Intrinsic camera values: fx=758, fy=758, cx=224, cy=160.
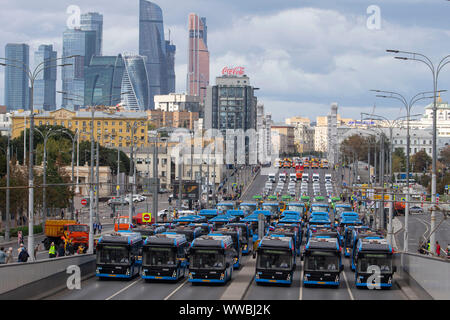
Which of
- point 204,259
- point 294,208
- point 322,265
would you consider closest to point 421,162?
point 294,208

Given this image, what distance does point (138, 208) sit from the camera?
92.8m

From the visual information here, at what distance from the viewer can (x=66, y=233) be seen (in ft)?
161

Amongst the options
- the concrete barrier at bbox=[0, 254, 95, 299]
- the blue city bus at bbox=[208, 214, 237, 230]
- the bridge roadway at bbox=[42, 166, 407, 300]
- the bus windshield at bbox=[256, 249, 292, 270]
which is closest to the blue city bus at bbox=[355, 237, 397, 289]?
the bridge roadway at bbox=[42, 166, 407, 300]

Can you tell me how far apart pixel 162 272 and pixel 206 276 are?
1981mm

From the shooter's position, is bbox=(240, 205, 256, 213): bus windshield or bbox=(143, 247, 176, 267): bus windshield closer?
bbox=(143, 247, 176, 267): bus windshield

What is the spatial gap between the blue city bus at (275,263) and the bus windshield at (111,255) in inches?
232

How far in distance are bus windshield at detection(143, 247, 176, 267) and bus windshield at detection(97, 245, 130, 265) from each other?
1.04m

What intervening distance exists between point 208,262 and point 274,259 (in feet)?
Answer: 9.41

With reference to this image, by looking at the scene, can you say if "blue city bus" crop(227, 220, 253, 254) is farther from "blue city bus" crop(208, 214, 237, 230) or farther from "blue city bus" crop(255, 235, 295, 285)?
"blue city bus" crop(255, 235, 295, 285)

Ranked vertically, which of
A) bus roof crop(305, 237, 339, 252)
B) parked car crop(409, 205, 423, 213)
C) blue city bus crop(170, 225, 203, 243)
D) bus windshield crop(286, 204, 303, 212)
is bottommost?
parked car crop(409, 205, 423, 213)

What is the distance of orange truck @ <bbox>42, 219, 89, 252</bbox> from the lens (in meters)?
48.9

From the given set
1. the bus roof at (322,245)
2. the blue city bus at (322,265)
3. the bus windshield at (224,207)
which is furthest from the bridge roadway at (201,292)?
the bus windshield at (224,207)
